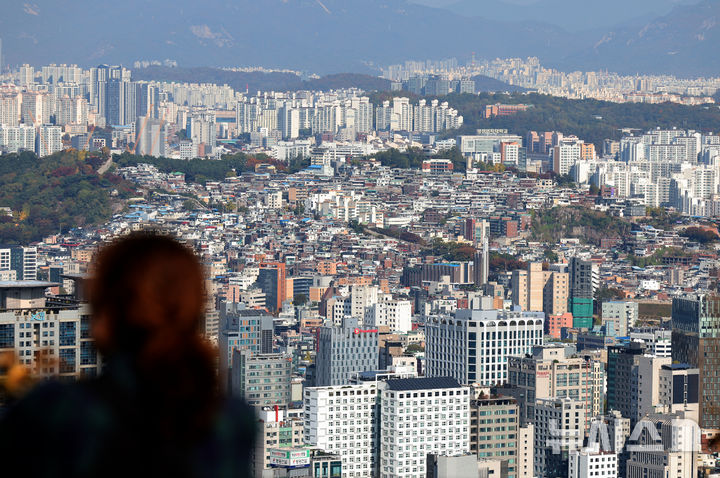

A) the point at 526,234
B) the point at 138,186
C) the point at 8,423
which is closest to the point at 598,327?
the point at 526,234

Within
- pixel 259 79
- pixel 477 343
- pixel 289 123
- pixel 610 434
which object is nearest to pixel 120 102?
pixel 289 123

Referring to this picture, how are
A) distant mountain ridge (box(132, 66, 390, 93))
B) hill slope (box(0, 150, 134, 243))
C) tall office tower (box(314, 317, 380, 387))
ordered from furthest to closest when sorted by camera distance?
distant mountain ridge (box(132, 66, 390, 93))
hill slope (box(0, 150, 134, 243))
tall office tower (box(314, 317, 380, 387))

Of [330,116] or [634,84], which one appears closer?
[330,116]

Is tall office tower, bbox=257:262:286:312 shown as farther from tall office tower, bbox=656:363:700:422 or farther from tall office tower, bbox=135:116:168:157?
tall office tower, bbox=135:116:168:157

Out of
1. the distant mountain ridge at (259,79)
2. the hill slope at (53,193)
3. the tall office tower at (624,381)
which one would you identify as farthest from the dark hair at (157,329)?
the distant mountain ridge at (259,79)

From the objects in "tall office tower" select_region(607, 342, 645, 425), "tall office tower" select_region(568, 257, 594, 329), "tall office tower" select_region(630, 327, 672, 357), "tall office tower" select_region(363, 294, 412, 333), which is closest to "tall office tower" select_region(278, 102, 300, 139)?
"tall office tower" select_region(568, 257, 594, 329)

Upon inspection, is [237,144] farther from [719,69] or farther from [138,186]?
[719,69]
